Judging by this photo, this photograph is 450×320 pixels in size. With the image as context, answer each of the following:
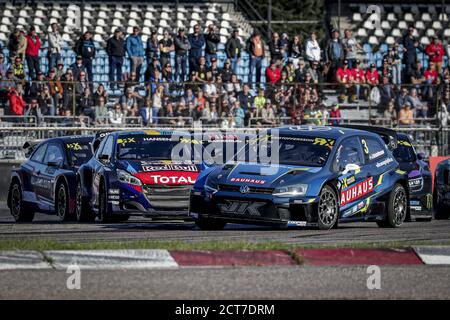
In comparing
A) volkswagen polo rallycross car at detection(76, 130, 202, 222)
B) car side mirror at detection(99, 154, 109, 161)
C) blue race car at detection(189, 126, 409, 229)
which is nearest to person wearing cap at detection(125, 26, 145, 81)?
volkswagen polo rallycross car at detection(76, 130, 202, 222)

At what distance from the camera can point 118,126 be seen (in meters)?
25.1

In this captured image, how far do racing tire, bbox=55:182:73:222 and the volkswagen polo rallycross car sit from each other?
0.33 metres

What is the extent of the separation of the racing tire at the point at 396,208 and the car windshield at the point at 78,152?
5.06m

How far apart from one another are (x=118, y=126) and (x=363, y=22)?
13.3 meters

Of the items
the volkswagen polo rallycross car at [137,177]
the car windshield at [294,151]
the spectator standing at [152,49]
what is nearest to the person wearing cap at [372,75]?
the spectator standing at [152,49]

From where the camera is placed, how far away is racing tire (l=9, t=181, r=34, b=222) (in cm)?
1898

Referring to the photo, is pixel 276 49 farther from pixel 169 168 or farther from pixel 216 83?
pixel 169 168

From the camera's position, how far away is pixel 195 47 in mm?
28438

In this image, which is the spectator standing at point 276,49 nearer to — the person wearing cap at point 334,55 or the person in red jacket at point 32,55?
the person wearing cap at point 334,55

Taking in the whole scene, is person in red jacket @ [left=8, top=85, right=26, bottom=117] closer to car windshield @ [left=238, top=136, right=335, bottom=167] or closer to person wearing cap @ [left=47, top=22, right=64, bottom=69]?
person wearing cap @ [left=47, top=22, right=64, bottom=69]

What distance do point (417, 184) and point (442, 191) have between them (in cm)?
140

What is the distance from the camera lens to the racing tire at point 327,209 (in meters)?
14.1
